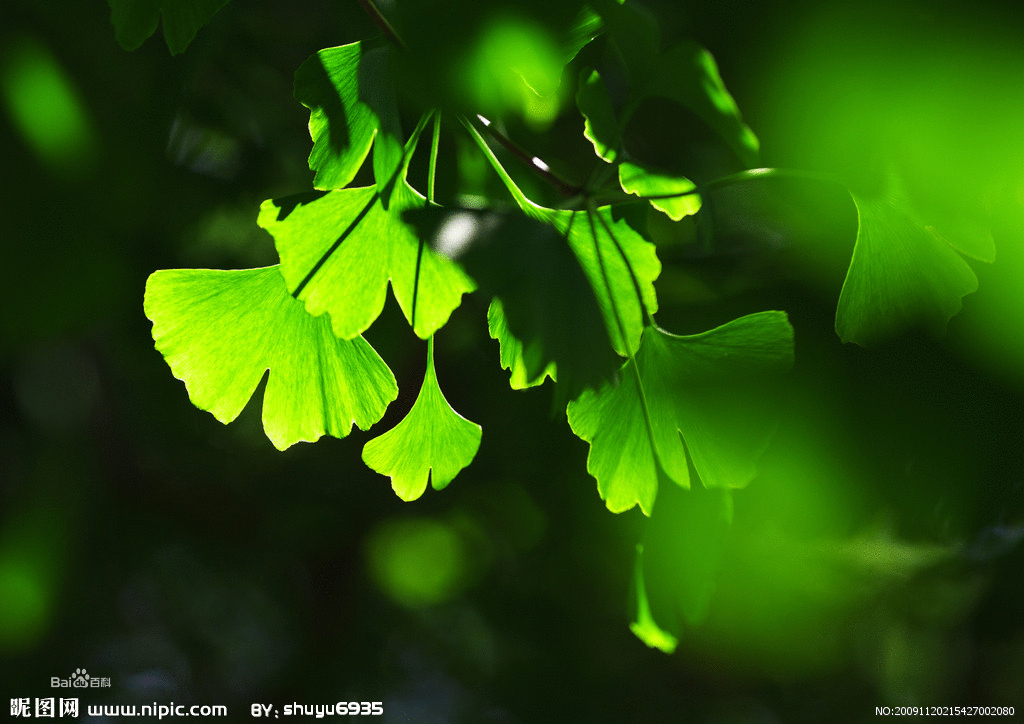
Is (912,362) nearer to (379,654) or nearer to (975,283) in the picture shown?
(975,283)

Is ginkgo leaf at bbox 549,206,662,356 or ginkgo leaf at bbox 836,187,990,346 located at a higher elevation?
ginkgo leaf at bbox 549,206,662,356

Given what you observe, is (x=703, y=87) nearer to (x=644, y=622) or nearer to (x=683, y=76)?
(x=683, y=76)

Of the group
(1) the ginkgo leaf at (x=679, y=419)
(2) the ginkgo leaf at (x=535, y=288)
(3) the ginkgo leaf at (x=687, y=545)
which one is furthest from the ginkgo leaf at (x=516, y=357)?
(3) the ginkgo leaf at (x=687, y=545)

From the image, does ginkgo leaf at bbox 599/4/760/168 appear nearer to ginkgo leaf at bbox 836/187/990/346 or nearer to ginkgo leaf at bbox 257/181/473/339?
ginkgo leaf at bbox 836/187/990/346

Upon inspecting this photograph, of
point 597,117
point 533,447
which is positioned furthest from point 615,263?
point 533,447

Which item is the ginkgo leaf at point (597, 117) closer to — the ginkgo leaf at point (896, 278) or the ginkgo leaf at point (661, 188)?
the ginkgo leaf at point (661, 188)

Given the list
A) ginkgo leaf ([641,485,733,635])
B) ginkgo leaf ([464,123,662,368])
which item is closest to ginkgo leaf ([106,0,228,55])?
ginkgo leaf ([464,123,662,368])
